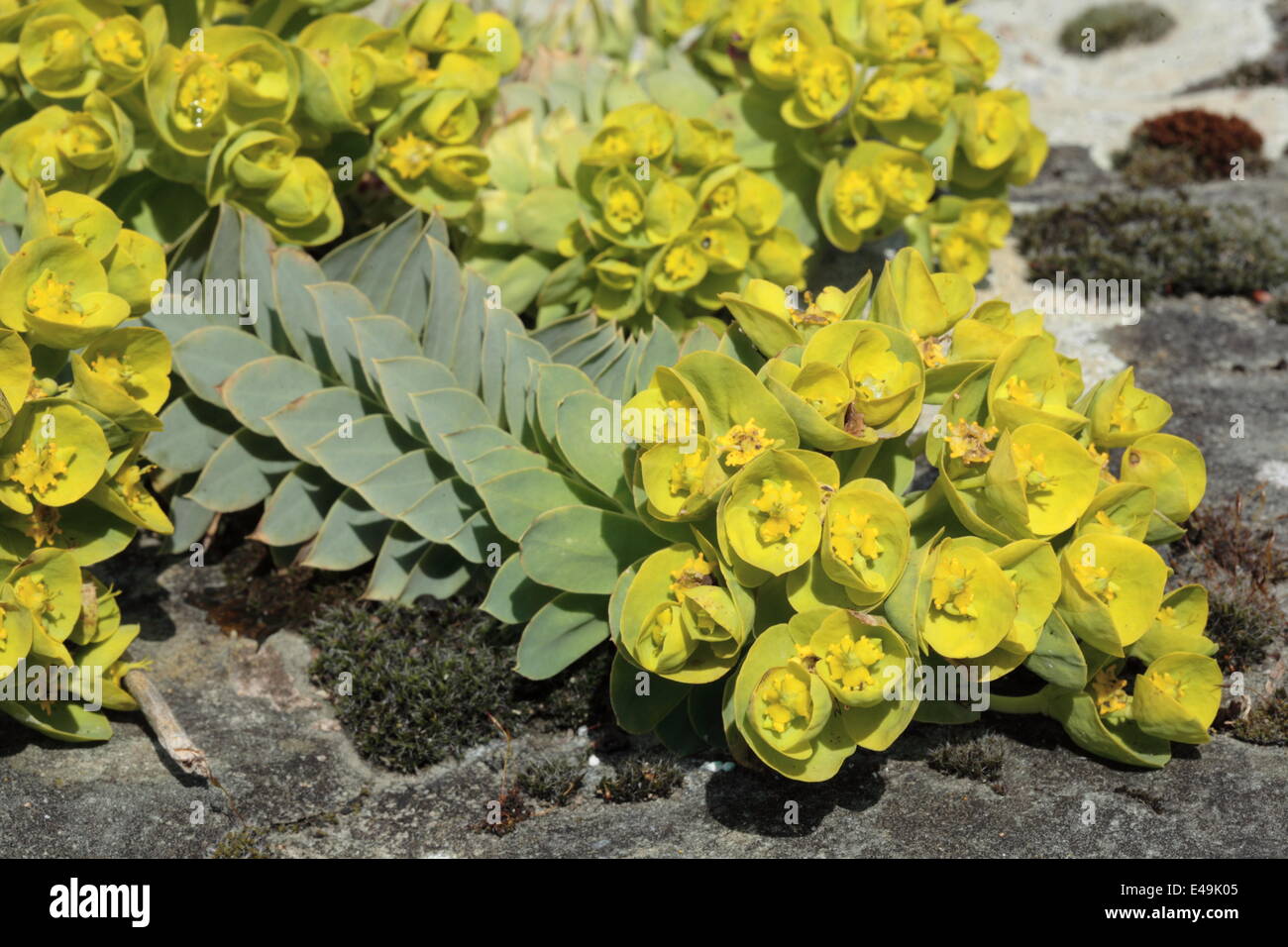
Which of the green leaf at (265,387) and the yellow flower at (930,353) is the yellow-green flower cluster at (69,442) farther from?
the yellow flower at (930,353)

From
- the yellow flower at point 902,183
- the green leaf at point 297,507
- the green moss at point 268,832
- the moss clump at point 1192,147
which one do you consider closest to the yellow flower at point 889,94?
the yellow flower at point 902,183

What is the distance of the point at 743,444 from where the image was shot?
321 cm

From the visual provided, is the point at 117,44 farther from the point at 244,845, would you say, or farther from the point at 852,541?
the point at 852,541

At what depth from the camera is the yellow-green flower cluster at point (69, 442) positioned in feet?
10.9

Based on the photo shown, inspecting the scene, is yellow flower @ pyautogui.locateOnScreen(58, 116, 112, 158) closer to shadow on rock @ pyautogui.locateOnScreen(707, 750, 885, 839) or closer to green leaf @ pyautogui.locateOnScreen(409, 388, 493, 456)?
green leaf @ pyautogui.locateOnScreen(409, 388, 493, 456)

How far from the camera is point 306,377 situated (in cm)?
412

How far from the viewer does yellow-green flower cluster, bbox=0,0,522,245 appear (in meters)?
4.12

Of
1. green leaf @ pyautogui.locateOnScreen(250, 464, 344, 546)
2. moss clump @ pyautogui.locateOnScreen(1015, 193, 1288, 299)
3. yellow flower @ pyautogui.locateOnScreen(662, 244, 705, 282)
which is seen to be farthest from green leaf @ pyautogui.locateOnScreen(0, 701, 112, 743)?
moss clump @ pyautogui.locateOnScreen(1015, 193, 1288, 299)

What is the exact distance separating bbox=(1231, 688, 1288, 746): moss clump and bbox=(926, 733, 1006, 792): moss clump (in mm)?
703

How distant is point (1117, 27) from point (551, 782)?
31.0 ft

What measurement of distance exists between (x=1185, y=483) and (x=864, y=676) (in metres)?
1.27

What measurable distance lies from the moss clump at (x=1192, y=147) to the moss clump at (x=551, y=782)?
489 centimetres

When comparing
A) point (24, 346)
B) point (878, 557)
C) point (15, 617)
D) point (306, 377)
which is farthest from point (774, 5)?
point (15, 617)

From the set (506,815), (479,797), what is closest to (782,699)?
(506,815)
